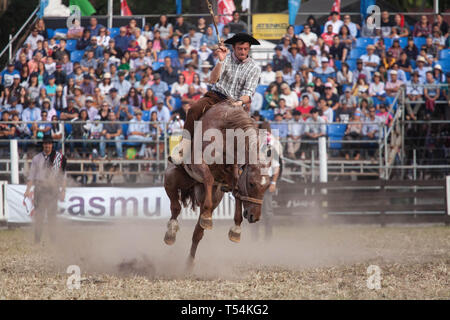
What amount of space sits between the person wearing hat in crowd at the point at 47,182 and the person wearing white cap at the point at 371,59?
9705 mm

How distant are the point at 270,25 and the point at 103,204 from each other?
796 cm

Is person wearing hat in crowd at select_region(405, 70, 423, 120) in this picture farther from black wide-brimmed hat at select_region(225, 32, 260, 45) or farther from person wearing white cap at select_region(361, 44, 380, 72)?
black wide-brimmed hat at select_region(225, 32, 260, 45)

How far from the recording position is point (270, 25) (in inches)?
811

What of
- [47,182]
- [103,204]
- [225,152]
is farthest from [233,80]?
[103,204]

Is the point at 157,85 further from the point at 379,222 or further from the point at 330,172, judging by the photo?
the point at 379,222

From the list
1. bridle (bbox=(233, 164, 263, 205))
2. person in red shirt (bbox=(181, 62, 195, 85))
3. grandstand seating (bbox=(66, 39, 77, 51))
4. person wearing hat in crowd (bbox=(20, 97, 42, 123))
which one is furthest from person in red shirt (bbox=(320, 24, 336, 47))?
bridle (bbox=(233, 164, 263, 205))

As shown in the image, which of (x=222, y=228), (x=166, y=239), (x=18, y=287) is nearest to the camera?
(x=18, y=287)

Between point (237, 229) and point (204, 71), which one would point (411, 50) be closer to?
point (204, 71)

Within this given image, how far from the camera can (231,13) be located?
2067 centimetres

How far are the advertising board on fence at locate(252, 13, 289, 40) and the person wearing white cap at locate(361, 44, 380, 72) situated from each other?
8.77 ft

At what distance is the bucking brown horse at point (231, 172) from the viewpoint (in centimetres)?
754

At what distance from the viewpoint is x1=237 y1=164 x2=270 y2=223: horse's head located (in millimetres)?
7430

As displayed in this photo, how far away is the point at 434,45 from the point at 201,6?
716 centimetres
